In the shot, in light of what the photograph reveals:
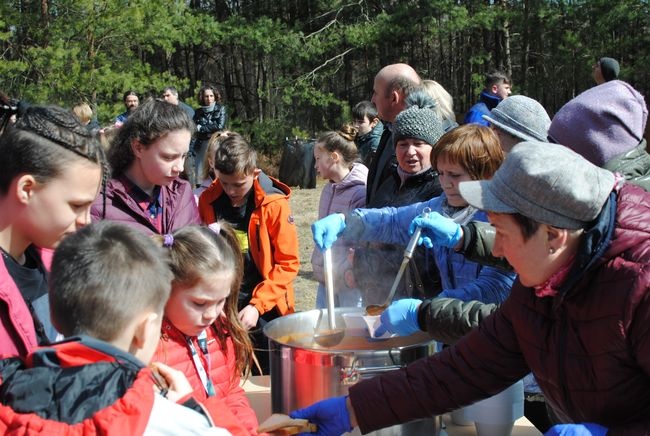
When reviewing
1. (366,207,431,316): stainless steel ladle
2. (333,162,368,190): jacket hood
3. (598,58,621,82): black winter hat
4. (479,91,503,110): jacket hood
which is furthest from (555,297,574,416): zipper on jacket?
(479,91,503,110): jacket hood

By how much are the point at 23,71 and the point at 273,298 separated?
10548 millimetres

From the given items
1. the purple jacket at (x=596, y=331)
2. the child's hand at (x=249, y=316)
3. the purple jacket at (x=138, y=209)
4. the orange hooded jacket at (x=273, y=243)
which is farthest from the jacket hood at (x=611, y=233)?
the orange hooded jacket at (x=273, y=243)

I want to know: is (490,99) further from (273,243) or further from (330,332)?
(330,332)

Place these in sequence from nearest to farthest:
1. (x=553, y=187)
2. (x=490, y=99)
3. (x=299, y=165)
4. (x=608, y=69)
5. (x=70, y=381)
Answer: (x=70, y=381)
(x=553, y=187)
(x=608, y=69)
(x=490, y=99)
(x=299, y=165)

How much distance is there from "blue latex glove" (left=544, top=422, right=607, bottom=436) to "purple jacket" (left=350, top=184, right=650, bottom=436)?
23mm

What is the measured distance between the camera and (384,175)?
336 cm

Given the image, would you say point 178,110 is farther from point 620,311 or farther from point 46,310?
point 620,311

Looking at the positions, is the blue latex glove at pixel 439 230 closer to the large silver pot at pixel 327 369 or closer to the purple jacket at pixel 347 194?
the large silver pot at pixel 327 369

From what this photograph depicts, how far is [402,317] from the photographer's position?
202cm

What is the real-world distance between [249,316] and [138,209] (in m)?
0.71

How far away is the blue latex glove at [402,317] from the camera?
6.63 feet

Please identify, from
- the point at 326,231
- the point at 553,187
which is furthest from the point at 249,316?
the point at 553,187

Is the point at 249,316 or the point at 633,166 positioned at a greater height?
the point at 633,166

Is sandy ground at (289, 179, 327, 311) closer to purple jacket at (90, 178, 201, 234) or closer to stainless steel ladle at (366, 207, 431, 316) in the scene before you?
purple jacket at (90, 178, 201, 234)
